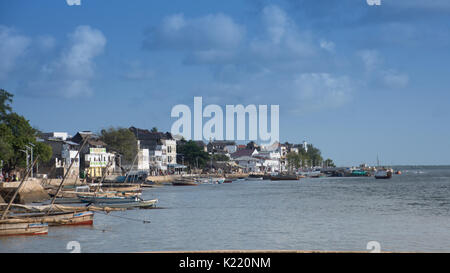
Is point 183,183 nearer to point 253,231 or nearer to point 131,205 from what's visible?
point 131,205

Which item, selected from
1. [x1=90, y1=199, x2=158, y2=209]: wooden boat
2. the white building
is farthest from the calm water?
the white building

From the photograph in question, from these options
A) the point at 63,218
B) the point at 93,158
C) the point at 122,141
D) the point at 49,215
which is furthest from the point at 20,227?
the point at 122,141

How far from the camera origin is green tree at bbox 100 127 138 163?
126 metres

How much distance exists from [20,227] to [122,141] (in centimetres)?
9938

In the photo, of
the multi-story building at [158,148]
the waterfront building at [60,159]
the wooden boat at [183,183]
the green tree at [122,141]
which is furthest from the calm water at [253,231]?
the multi-story building at [158,148]

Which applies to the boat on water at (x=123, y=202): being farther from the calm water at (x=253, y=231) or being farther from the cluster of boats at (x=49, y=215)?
the calm water at (x=253, y=231)

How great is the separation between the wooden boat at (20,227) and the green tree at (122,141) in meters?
96.2

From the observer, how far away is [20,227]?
1136 inches

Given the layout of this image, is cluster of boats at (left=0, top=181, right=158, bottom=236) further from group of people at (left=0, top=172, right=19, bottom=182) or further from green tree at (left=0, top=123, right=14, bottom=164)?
green tree at (left=0, top=123, right=14, bottom=164)

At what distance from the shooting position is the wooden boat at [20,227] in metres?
28.5

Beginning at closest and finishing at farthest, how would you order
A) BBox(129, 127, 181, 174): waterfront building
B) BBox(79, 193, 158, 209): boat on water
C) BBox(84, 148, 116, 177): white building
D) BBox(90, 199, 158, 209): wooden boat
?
BBox(90, 199, 158, 209): wooden boat < BBox(79, 193, 158, 209): boat on water < BBox(84, 148, 116, 177): white building < BBox(129, 127, 181, 174): waterfront building

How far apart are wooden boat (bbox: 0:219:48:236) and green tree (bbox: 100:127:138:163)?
315ft
